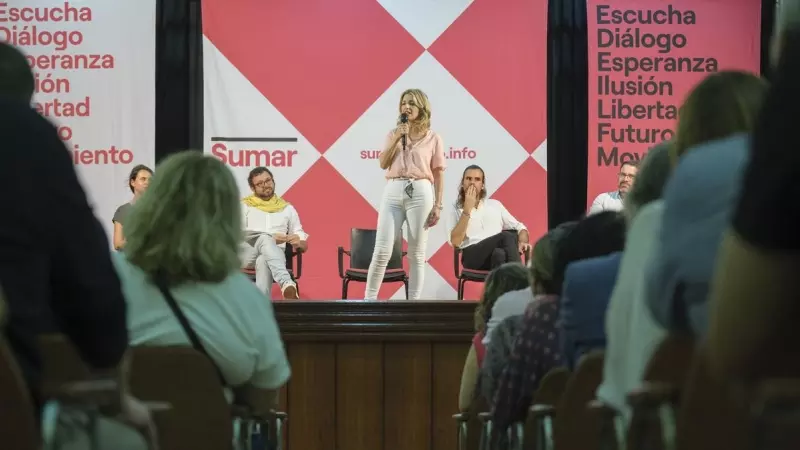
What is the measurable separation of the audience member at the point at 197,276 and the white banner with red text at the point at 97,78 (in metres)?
5.33

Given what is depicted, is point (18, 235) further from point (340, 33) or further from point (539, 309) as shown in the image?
point (340, 33)

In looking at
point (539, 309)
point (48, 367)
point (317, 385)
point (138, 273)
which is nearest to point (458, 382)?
point (317, 385)

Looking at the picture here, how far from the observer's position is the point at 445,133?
23.5 feet

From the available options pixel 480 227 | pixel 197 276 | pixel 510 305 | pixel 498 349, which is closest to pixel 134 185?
pixel 480 227

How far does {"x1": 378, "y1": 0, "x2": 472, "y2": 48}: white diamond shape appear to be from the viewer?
7.19m

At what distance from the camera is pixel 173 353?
1681mm

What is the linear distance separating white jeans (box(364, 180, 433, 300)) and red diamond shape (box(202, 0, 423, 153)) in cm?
92

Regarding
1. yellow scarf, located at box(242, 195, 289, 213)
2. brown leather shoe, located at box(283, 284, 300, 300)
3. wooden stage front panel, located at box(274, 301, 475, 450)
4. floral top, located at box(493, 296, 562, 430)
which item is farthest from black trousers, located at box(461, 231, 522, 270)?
floral top, located at box(493, 296, 562, 430)

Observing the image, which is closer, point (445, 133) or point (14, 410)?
point (14, 410)

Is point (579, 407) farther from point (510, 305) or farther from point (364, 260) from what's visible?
point (364, 260)

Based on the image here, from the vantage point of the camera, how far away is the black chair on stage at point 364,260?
259 inches

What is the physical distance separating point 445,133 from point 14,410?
6.20 metres

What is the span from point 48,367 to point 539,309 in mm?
1220

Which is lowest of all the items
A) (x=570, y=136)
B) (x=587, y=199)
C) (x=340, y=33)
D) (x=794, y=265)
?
(x=794, y=265)
